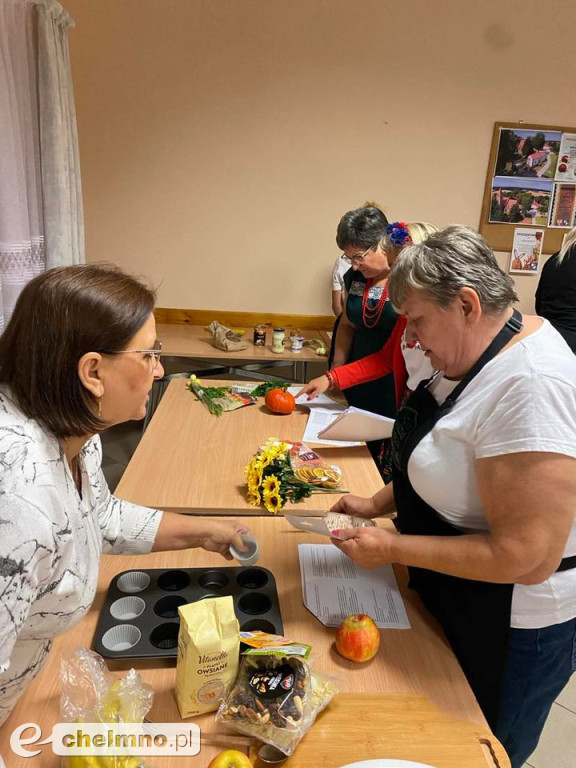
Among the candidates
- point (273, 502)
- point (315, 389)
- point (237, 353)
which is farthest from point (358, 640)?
point (237, 353)

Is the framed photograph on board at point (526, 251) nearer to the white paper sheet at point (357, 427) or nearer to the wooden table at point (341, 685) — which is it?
the white paper sheet at point (357, 427)

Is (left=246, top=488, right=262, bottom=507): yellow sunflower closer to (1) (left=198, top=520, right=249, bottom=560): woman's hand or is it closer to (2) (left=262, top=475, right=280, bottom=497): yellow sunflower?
(2) (left=262, top=475, right=280, bottom=497): yellow sunflower

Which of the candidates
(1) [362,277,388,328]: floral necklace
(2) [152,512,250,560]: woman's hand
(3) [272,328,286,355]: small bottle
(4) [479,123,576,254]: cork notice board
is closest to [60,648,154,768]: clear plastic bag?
(2) [152,512,250,560]: woman's hand

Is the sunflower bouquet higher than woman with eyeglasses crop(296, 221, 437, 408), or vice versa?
woman with eyeglasses crop(296, 221, 437, 408)

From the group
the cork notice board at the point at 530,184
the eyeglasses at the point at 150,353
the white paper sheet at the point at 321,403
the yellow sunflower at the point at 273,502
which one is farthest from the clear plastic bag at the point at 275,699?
the cork notice board at the point at 530,184

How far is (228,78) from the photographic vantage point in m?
3.64

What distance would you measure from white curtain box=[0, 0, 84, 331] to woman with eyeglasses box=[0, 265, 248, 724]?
1528 mm

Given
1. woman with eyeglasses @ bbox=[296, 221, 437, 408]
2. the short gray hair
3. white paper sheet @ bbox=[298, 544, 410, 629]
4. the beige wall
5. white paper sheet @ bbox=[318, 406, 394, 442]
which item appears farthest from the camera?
the beige wall

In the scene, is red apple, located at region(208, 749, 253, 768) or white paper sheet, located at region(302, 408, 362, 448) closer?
red apple, located at region(208, 749, 253, 768)

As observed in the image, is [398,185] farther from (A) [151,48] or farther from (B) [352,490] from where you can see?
(B) [352,490]

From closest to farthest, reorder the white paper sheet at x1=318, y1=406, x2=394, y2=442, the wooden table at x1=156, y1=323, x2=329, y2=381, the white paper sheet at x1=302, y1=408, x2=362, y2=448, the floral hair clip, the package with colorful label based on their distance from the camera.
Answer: the package with colorful label < the floral hair clip < the white paper sheet at x1=318, y1=406, x2=394, y2=442 < the white paper sheet at x1=302, y1=408, x2=362, y2=448 < the wooden table at x1=156, y1=323, x2=329, y2=381

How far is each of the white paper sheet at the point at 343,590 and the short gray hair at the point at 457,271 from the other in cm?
66

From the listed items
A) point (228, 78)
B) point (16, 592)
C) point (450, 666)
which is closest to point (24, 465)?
point (16, 592)

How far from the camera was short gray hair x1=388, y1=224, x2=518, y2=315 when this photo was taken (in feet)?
3.32
